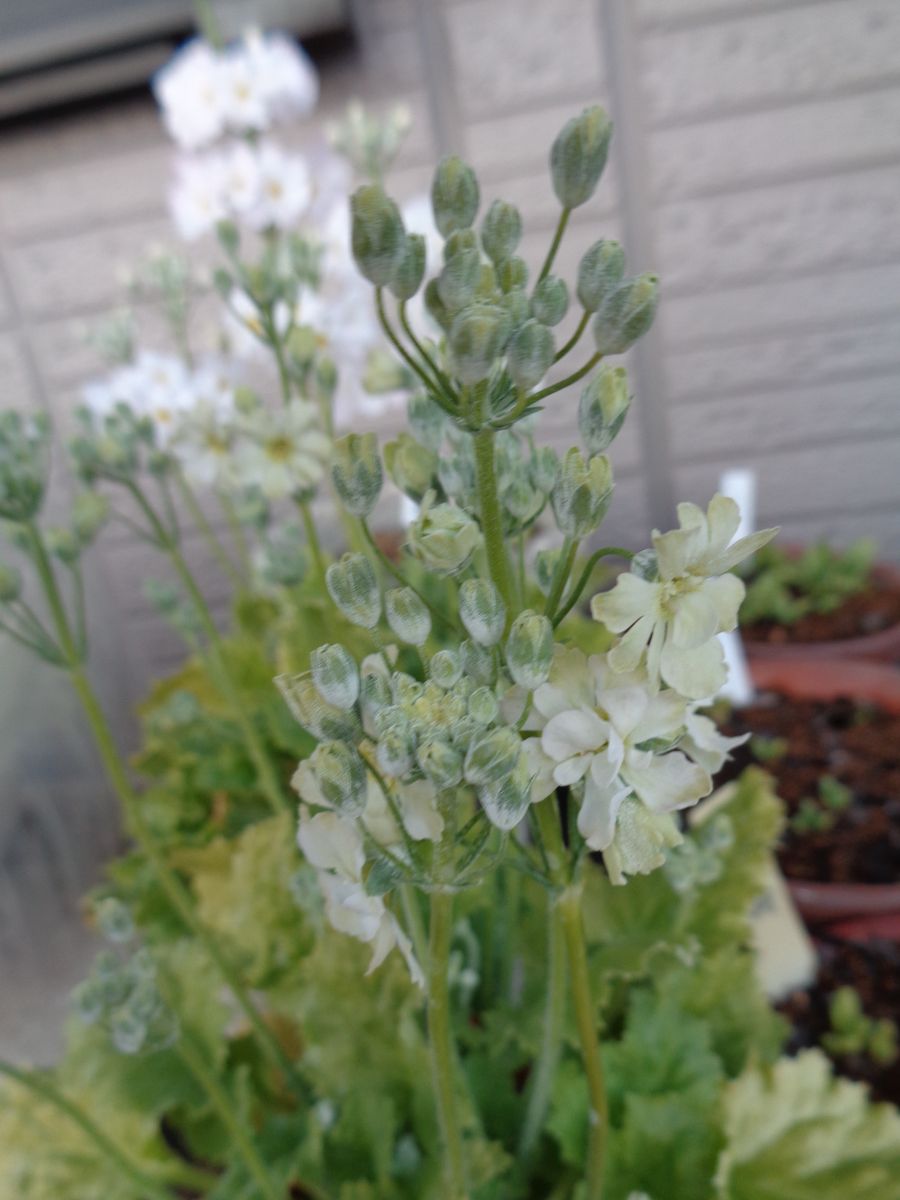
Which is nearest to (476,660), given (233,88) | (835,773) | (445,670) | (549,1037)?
(445,670)

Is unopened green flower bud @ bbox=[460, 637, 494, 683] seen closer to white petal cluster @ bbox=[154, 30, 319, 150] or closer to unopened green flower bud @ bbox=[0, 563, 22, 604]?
unopened green flower bud @ bbox=[0, 563, 22, 604]

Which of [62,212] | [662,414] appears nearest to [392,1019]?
[662,414]

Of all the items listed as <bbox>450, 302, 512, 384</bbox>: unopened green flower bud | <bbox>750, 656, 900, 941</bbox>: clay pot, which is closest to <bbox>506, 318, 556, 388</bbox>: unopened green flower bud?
<bbox>450, 302, 512, 384</bbox>: unopened green flower bud

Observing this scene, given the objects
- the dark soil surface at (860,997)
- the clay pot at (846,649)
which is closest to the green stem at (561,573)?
the dark soil surface at (860,997)

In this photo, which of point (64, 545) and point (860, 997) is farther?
point (860, 997)

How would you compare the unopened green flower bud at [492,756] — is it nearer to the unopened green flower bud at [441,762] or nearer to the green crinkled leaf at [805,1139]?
the unopened green flower bud at [441,762]

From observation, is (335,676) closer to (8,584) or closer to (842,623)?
(8,584)
